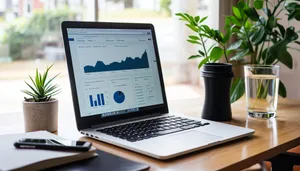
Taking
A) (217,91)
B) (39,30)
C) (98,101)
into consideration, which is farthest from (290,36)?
(39,30)

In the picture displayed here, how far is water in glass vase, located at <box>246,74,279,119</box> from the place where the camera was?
127 centimetres

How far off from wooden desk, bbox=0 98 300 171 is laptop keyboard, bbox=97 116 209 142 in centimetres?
5

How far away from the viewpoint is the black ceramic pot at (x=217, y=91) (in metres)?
1.20

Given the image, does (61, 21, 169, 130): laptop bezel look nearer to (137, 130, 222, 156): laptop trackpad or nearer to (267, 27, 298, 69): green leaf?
(137, 130, 222, 156): laptop trackpad

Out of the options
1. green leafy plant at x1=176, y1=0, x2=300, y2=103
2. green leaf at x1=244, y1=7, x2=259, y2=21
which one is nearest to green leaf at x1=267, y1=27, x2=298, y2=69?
green leafy plant at x1=176, y1=0, x2=300, y2=103

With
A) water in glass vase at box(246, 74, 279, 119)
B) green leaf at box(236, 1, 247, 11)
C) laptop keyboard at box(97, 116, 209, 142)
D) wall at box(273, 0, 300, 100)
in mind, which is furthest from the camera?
wall at box(273, 0, 300, 100)

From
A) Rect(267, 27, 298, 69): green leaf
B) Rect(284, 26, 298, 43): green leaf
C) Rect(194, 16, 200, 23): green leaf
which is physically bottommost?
Rect(267, 27, 298, 69): green leaf

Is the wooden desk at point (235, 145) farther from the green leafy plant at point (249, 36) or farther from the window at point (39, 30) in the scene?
the window at point (39, 30)

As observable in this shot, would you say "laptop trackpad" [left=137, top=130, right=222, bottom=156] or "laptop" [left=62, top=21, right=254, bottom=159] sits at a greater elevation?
"laptop" [left=62, top=21, right=254, bottom=159]

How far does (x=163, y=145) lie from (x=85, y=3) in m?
1.15

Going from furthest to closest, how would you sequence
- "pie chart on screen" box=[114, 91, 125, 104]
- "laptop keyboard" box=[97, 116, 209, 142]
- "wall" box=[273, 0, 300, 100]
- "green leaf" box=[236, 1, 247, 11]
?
1. "wall" box=[273, 0, 300, 100]
2. "green leaf" box=[236, 1, 247, 11]
3. "pie chart on screen" box=[114, 91, 125, 104]
4. "laptop keyboard" box=[97, 116, 209, 142]

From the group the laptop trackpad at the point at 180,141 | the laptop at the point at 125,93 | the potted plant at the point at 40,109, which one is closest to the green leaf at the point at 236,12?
the laptop at the point at 125,93

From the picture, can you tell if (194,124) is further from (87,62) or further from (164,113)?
(87,62)

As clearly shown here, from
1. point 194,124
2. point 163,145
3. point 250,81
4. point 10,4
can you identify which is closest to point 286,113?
point 250,81
